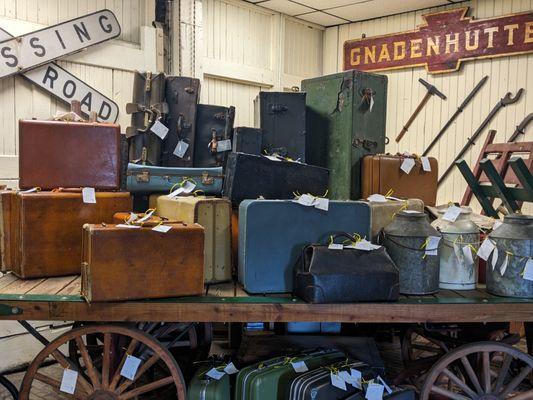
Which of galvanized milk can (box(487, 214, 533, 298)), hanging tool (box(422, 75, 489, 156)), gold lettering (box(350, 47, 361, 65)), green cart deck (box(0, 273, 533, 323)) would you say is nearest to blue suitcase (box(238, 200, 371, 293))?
green cart deck (box(0, 273, 533, 323))

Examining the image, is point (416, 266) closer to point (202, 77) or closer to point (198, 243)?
point (198, 243)

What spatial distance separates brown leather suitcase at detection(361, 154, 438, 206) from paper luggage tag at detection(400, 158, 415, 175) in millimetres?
19

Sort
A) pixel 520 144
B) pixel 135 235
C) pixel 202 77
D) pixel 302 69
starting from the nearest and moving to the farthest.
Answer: pixel 135 235 < pixel 520 144 < pixel 202 77 < pixel 302 69

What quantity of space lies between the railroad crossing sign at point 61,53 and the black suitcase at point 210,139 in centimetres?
155

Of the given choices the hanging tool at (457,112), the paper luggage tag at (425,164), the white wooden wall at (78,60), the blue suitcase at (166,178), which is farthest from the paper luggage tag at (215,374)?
the hanging tool at (457,112)

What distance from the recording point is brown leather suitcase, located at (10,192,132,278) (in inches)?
102

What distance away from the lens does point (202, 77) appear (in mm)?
5344

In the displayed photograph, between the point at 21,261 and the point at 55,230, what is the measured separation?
0.71 ft

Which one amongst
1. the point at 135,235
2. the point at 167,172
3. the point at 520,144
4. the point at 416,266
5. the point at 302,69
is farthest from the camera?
the point at 302,69

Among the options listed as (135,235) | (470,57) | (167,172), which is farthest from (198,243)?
(470,57)

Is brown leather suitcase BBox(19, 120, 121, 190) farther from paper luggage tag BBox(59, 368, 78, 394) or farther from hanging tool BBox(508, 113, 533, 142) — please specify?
hanging tool BBox(508, 113, 533, 142)

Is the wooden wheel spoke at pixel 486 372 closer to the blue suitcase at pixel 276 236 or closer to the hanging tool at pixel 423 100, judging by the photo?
the blue suitcase at pixel 276 236

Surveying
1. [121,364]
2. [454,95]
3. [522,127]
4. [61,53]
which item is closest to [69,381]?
[121,364]

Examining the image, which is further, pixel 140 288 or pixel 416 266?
pixel 416 266
